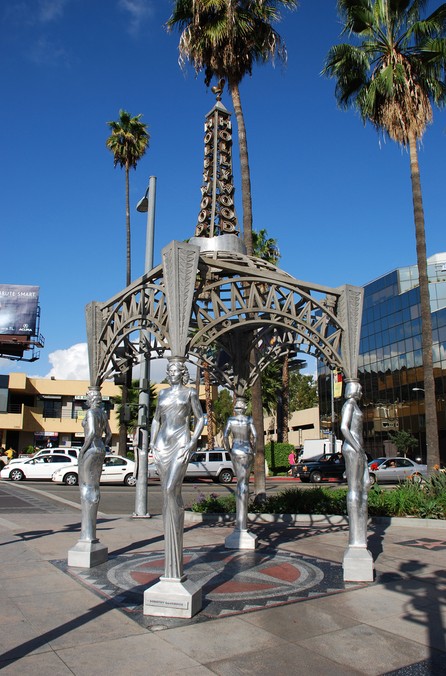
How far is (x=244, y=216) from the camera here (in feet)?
55.2

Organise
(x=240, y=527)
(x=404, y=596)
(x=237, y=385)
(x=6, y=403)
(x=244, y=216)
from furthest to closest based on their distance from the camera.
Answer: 1. (x=6, y=403)
2. (x=244, y=216)
3. (x=237, y=385)
4. (x=240, y=527)
5. (x=404, y=596)

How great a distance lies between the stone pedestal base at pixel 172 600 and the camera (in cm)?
532

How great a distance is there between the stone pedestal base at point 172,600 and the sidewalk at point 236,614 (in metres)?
0.10

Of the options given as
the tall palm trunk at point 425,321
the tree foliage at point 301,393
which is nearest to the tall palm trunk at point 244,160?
the tall palm trunk at point 425,321

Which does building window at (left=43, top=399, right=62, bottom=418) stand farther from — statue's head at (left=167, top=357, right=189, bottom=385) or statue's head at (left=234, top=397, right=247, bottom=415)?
statue's head at (left=167, top=357, right=189, bottom=385)

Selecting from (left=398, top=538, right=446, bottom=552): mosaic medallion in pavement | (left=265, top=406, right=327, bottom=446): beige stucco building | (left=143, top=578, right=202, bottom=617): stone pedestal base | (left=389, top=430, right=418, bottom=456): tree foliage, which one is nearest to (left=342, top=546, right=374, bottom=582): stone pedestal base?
(left=143, top=578, right=202, bottom=617): stone pedestal base

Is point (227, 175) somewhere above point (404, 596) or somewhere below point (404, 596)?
above

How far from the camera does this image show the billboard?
43.0 m

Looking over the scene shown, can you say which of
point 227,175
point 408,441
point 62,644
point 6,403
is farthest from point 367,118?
point 6,403

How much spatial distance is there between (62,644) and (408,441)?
1575 inches

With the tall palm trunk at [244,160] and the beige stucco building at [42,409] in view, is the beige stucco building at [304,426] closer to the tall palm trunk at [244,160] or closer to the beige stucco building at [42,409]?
the beige stucco building at [42,409]

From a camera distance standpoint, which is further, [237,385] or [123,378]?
[123,378]

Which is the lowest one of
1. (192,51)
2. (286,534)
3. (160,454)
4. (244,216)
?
(286,534)

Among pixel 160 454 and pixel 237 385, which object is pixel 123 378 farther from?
pixel 160 454
